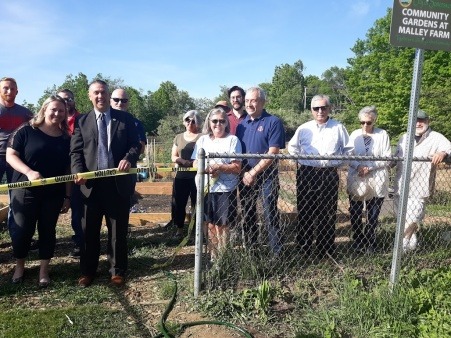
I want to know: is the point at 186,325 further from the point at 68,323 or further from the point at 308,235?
the point at 308,235

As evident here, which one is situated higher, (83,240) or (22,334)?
(83,240)

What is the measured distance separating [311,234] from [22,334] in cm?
308

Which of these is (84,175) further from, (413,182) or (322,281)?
(413,182)

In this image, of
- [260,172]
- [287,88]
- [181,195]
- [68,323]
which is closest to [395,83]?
[181,195]

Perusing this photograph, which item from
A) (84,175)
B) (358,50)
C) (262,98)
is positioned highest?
(358,50)

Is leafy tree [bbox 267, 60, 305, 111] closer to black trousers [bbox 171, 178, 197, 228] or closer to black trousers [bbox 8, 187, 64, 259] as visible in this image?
black trousers [bbox 171, 178, 197, 228]

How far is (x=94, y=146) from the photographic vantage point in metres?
4.22

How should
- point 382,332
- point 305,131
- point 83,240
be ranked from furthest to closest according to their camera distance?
point 305,131
point 83,240
point 382,332

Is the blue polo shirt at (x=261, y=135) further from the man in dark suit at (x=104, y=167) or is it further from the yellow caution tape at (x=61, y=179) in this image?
the yellow caution tape at (x=61, y=179)

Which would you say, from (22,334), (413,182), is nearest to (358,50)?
(413,182)

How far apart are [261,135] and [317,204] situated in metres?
1.04

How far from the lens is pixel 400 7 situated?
11.2 feet

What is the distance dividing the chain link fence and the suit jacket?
0.87m

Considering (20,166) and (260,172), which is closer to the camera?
(20,166)
